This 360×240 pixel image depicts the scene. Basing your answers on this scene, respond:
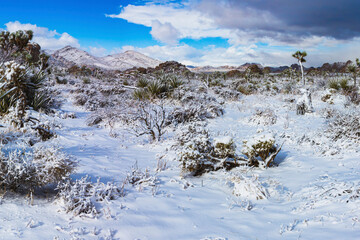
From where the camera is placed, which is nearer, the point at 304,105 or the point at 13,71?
the point at 13,71

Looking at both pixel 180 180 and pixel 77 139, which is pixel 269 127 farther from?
pixel 77 139

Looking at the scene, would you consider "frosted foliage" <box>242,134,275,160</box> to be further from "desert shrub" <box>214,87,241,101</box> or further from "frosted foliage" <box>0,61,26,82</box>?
"desert shrub" <box>214,87,241,101</box>

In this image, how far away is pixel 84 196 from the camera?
3336mm

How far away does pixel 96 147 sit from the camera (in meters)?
6.32

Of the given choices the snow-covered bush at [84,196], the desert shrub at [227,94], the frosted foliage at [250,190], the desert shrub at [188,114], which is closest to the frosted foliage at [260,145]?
the frosted foliage at [250,190]

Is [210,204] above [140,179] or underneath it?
underneath

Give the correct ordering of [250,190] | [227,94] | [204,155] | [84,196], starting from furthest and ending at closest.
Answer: [227,94] < [204,155] < [250,190] < [84,196]

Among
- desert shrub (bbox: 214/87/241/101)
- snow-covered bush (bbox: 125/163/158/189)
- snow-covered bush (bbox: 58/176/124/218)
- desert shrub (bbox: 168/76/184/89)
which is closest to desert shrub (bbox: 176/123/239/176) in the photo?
snow-covered bush (bbox: 125/163/158/189)

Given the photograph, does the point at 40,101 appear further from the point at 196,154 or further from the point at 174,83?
the point at 196,154

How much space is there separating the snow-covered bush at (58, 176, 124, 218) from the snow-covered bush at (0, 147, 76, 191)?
23 centimetres

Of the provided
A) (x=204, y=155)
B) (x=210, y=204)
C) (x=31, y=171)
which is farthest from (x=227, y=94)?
(x=31, y=171)

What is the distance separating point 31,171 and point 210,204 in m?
2.58

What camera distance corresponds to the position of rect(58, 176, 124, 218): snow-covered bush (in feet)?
10.3

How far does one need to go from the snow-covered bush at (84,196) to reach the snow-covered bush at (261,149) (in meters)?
3.15
